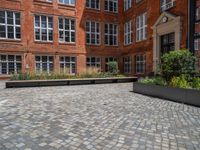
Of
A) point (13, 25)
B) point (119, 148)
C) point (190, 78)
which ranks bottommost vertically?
point (119, 148)

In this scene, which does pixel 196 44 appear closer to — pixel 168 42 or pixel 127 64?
pixel 168 42

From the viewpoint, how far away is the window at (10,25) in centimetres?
2109

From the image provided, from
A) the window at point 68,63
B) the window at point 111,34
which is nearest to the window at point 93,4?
the window at point 111,34

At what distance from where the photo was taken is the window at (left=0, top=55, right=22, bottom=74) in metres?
21.1

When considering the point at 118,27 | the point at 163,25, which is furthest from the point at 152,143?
the point at 118,27

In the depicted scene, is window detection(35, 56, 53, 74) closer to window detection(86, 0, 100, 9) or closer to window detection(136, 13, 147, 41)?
window detection(86, 0, 100, 9)

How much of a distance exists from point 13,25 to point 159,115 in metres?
19.7

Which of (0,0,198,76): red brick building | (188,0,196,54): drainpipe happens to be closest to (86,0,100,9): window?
(0,0,198,76): red brick building

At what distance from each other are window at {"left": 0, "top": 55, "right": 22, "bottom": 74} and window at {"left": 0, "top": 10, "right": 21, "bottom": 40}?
79.6 inches

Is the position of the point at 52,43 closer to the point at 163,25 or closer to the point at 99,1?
the point at 99,1

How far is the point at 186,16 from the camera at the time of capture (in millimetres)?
16109

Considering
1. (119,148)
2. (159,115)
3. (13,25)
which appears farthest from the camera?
(13,25)

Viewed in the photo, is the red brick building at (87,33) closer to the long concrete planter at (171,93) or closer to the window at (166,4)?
the window at (166,4)

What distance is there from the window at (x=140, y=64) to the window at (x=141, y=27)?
204 cm
